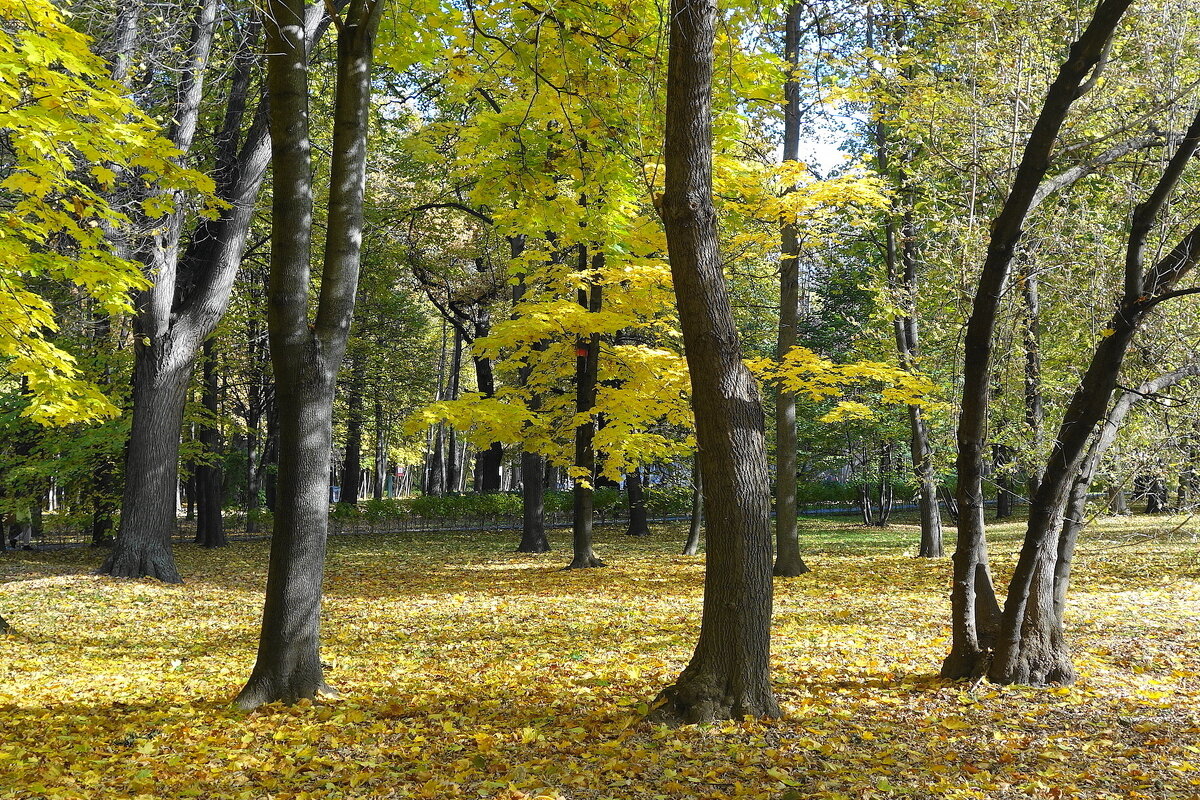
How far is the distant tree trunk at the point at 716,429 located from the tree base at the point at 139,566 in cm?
979

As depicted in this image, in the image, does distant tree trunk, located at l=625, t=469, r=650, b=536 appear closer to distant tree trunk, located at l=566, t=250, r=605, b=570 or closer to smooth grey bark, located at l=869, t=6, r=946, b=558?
distant tree trunk, located at l=566, t=250, r=605, b=570

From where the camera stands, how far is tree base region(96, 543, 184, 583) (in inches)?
452

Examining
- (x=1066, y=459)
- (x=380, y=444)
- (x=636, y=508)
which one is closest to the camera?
(x=1066, y=459)

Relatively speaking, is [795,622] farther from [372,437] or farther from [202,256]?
[372,437]

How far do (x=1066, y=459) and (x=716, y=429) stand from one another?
2.19 meters

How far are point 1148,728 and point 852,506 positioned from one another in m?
32.4

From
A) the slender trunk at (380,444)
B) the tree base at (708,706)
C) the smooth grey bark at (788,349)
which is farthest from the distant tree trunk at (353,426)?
the tree base at (708,706)

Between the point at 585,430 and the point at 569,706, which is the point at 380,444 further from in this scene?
the point at 569,706

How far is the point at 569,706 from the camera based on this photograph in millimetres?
5160

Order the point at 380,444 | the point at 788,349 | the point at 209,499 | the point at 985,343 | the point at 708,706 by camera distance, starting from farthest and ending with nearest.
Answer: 1. the point at 380,444
2. the point at 209,499
3. the point at 788,349
4. the point at 985,343
5. the point at 708,706

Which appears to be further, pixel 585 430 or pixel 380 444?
pixel 380 444

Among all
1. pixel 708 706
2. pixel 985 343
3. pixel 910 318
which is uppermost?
pixel 910 318

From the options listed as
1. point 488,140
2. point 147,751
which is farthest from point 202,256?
point 147,751

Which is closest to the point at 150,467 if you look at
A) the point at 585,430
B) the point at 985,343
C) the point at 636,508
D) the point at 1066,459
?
the point at 585,430
